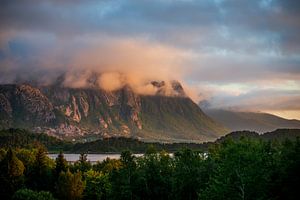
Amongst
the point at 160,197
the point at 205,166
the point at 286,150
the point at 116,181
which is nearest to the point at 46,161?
the point at 116,181

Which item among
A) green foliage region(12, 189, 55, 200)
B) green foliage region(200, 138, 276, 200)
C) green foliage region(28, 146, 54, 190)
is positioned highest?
green foliage region(200, 138, 276, 200)

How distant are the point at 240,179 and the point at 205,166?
29.5m

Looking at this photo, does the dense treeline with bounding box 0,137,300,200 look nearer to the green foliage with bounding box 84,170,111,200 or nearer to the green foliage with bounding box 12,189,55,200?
the green foliage with bounding box 84,170,111,200

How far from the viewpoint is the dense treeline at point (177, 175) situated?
71438mm

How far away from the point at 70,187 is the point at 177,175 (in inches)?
1743

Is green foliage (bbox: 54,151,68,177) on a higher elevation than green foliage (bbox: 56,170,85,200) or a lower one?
higher

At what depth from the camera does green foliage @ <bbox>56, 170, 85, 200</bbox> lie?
5193 inches

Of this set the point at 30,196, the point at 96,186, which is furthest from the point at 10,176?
the point at 96,186

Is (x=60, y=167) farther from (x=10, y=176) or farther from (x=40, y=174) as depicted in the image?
(x=10, y=176)

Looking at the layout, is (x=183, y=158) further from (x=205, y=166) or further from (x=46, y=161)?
(x=46, y=161)

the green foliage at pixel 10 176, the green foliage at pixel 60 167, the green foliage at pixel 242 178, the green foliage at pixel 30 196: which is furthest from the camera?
the green foliage at pixel 60 167

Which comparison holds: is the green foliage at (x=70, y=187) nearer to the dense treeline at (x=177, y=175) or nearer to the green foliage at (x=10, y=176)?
the dense treeline at (x=177, y=175)

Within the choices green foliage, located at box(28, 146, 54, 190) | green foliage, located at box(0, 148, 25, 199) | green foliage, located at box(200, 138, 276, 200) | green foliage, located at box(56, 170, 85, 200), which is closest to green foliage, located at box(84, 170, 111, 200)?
green foliage, located at box(56, 170, 85, 200)

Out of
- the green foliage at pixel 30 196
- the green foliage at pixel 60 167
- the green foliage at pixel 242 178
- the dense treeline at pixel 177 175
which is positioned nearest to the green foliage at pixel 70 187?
the dense treeline at pixel 177 175
